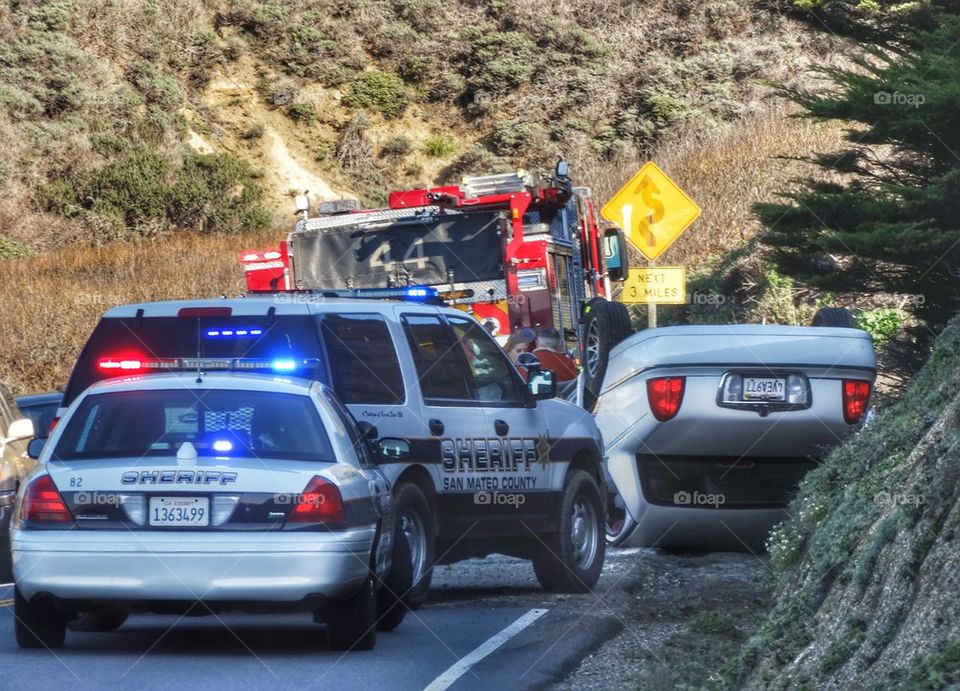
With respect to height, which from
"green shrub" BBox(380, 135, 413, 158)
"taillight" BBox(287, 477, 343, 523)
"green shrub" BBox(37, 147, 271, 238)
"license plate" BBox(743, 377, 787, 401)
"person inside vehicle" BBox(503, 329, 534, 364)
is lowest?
"person inside vehicle" BBox(503, 329, 534, 364)

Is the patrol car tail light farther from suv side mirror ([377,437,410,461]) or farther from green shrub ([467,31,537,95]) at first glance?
A: green shrub ([467,31,537,95])

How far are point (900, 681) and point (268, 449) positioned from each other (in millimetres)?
4241

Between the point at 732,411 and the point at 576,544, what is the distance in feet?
5.98

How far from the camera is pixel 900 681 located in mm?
4566

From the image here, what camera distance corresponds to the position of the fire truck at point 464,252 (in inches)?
703

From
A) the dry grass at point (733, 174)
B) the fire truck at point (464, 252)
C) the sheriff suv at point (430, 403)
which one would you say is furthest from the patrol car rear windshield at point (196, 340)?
the dry grass at point (733, 174)

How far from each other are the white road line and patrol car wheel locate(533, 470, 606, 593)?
837mm

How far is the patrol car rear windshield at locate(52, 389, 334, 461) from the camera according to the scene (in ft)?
26.6

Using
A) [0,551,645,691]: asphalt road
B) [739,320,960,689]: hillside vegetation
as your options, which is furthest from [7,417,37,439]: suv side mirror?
[739,320,960,689]: hillside vegetation

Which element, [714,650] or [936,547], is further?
[714,650]

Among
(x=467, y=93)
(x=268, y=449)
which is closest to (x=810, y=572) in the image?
(x=268, y=449)

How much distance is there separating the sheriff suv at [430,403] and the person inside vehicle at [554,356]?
5.75 metres

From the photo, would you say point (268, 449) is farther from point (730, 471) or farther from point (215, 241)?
point (215, 241)

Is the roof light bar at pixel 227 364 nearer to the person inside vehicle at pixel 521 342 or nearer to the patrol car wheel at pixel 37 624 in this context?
the patrol car wheel at pixel 37 624
